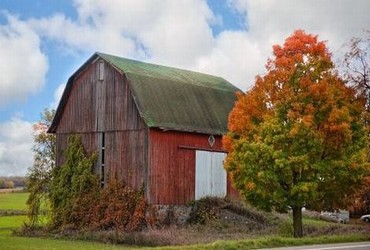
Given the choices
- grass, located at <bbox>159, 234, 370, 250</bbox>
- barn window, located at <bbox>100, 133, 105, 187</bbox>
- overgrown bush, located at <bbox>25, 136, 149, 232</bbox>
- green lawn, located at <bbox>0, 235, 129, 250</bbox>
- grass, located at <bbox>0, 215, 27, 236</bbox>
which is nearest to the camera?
grass, located at <bbox>159, 234, 370, 250</bbox>

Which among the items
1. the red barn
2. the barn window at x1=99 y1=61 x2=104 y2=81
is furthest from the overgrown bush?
the barn window at x1=99 y1=61 x2=104 y2=81

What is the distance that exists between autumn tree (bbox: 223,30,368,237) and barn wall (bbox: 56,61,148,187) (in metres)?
7.94

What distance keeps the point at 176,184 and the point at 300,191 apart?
406 inches

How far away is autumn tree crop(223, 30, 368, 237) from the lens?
28.1 m

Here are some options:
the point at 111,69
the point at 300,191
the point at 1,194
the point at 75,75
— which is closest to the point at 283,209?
the point at 300,191

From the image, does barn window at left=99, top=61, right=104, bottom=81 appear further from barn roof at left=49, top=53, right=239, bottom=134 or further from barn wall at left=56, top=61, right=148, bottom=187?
barn roof at left=49, top=53, right=239, bottom=134

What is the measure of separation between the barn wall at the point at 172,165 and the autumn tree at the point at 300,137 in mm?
6761

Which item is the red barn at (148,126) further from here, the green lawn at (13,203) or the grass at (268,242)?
the green lawn at (13,203)

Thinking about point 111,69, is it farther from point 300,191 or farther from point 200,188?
point 300,191

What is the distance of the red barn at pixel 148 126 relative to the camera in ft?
118

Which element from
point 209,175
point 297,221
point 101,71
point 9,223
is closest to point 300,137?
point 297,221

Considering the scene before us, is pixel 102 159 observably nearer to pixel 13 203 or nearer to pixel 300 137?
pixel 300 137

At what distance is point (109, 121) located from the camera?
37812 mm

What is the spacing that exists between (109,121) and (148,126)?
3.51 m
